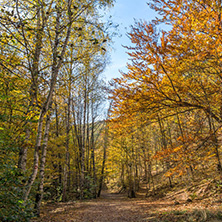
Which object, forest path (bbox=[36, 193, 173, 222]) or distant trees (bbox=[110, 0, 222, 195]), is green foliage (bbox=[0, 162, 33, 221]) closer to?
distant trees (bbox=[110, 0, 222, 195])

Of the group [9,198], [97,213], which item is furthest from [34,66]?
[97,213]

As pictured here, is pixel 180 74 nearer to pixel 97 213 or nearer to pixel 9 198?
pixel 9 198

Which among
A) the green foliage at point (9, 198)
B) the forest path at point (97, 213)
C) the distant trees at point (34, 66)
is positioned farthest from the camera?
the forest path at point (97, 213)

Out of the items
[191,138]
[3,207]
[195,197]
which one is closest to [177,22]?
[191,138]

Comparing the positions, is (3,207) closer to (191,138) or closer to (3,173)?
(3,173)

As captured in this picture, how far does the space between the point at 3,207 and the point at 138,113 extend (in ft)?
12.4

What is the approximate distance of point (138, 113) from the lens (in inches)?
186

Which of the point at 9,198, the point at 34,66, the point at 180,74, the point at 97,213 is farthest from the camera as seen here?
the point at 97,213

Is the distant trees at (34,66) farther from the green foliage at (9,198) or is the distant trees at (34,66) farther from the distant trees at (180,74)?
the distant trees at (180,74)

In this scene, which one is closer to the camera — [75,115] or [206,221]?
[206,221]

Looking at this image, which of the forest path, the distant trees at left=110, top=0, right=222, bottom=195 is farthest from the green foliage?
the forest path

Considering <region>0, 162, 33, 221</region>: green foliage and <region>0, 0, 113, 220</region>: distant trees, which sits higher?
<region>0, 0, 113, 220</region>: distant trees

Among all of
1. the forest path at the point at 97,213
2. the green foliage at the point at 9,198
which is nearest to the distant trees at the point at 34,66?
the green foliage at the point at 9,198

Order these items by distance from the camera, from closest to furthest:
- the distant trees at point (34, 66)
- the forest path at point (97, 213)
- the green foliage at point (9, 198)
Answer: the green foliage at point (9, 198) → the distant trees at point (34, 66) → the forest path at point (97, 213)
